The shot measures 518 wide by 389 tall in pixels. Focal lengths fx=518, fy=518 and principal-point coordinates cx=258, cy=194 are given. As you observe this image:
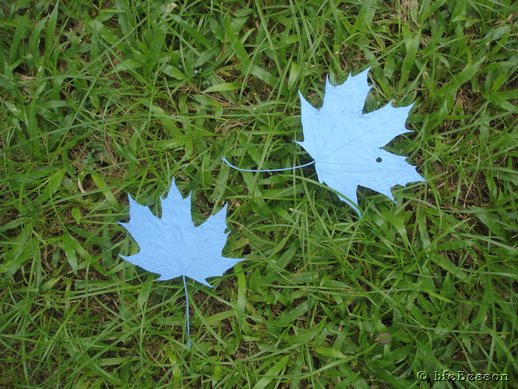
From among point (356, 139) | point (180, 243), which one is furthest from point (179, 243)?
point (356, 139)

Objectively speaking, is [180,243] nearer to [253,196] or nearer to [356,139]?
[253,196]

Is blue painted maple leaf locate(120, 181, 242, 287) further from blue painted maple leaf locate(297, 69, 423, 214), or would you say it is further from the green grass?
blue painted maple leaf locate(297, 69, 423, 214)

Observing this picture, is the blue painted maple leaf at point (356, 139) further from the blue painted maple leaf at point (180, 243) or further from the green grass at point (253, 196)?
the blue painted maple leaf at point (180, 243)

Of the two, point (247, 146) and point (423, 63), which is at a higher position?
point (423, 63)

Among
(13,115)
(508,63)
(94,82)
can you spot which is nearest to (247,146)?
(94,82)

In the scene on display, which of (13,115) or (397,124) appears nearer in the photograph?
(397,124)

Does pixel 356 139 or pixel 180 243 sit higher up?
pixel 356 139

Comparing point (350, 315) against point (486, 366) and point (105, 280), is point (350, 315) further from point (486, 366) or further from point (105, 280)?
point (105, 280)
